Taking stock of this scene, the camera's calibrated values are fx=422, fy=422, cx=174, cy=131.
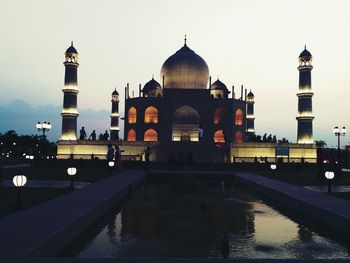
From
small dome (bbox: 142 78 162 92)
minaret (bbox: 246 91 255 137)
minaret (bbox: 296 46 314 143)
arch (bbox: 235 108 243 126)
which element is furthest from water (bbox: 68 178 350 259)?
minaret (bbox: 246 91 255 137)

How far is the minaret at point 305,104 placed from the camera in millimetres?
42500

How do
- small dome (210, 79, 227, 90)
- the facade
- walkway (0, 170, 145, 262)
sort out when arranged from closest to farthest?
walkway (0, 170, 145, 262), the facade, small dome (210, 79, 227, 90)

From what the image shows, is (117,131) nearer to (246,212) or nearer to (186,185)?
(186,185)

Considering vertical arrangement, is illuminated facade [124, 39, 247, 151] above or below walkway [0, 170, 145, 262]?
above

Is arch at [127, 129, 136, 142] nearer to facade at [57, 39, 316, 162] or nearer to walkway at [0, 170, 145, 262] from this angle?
facade at [57, 39, 316, 162]

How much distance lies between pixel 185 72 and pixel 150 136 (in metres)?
8.37

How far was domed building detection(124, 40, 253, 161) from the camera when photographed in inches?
1708

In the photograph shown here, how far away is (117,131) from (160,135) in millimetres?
14260

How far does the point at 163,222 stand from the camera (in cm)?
898

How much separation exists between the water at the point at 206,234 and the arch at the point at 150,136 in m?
32.7

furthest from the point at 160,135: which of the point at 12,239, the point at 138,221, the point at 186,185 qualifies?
the point at 12,239

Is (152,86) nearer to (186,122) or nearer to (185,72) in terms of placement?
(185,72)

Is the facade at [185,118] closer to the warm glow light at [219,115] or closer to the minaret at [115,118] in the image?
the warm glow light at [219,115]

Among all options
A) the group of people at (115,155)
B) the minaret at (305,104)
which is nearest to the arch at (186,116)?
the minaret at (305,104)
